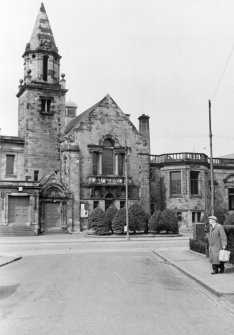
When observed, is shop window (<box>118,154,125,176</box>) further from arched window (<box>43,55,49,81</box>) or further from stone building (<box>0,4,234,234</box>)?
arched window (<box>43,55,49,81</box>)

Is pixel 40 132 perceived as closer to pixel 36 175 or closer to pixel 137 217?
pixel 36 175

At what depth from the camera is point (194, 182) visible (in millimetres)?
49562

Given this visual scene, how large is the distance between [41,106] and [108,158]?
854cm

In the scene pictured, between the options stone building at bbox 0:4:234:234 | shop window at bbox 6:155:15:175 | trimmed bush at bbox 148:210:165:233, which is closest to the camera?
trimmed bush at bbox 148:210:165:233

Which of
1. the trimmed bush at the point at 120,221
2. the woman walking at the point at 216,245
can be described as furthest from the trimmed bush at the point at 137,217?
the woman walking at the point at 216,245

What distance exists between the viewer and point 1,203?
4106 cm

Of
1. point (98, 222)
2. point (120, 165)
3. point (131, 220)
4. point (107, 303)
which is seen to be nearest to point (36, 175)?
point (120, 165)

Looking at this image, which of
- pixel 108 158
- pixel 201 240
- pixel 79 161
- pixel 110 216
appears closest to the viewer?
pixel 201 240

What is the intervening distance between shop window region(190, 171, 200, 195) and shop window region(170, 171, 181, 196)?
1.27 meters

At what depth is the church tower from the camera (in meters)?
46.3

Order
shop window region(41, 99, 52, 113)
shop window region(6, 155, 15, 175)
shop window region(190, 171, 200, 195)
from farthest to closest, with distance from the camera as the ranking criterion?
shop window region(190, 171, 200, 195), shop window region(41, 99, 52, 113), shop window region(6, 155, 15, 175)

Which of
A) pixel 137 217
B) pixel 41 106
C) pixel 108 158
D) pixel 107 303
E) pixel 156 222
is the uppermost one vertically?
pixel 41 106

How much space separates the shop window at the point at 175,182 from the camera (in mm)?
49625

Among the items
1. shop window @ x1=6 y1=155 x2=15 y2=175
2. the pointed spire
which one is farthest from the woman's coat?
the pointed spire
